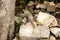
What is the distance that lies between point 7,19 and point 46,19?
79cm

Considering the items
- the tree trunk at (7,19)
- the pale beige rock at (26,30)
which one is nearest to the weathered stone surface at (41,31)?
the pale beige rock at (26,30)

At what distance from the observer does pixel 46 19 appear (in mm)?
3436

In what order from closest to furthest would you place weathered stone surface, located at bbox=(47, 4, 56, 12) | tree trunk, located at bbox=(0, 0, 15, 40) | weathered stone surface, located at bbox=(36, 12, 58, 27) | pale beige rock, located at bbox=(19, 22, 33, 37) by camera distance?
tree trunk, located at bbox=(0, 0, 15, 40)
pale beige rock, located at bbox=(19, 22, 33, 37)
weathered stone surface, located at bbox=(36, 12, 58, 27)
weathered stone surface, located at bbox=(47, 4, 56, 12)

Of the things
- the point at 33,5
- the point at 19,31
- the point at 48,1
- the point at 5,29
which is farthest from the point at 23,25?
the point at 48,1

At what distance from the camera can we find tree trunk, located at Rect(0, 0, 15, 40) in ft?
9.71

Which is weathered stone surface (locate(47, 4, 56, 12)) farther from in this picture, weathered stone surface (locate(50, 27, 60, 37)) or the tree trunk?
the tree trunk

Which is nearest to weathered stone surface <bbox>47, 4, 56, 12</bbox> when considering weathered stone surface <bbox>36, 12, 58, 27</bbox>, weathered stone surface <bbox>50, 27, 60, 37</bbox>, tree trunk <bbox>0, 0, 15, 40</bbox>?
weathered stone surface <bbox>36, 12, 58, 27</bbox>

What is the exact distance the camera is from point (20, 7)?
3.68 m

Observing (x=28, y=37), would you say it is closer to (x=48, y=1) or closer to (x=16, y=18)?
(x=16, y=18)

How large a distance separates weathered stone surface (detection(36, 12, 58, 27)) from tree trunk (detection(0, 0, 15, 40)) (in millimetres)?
586

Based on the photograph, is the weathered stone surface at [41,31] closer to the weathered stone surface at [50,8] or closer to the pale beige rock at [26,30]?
the pale beige rock at [26,30]

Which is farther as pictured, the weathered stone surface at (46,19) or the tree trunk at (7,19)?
the weathered stone surface at (46,19)

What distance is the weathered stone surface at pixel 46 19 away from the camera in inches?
134

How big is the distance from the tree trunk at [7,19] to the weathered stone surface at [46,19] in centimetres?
59
